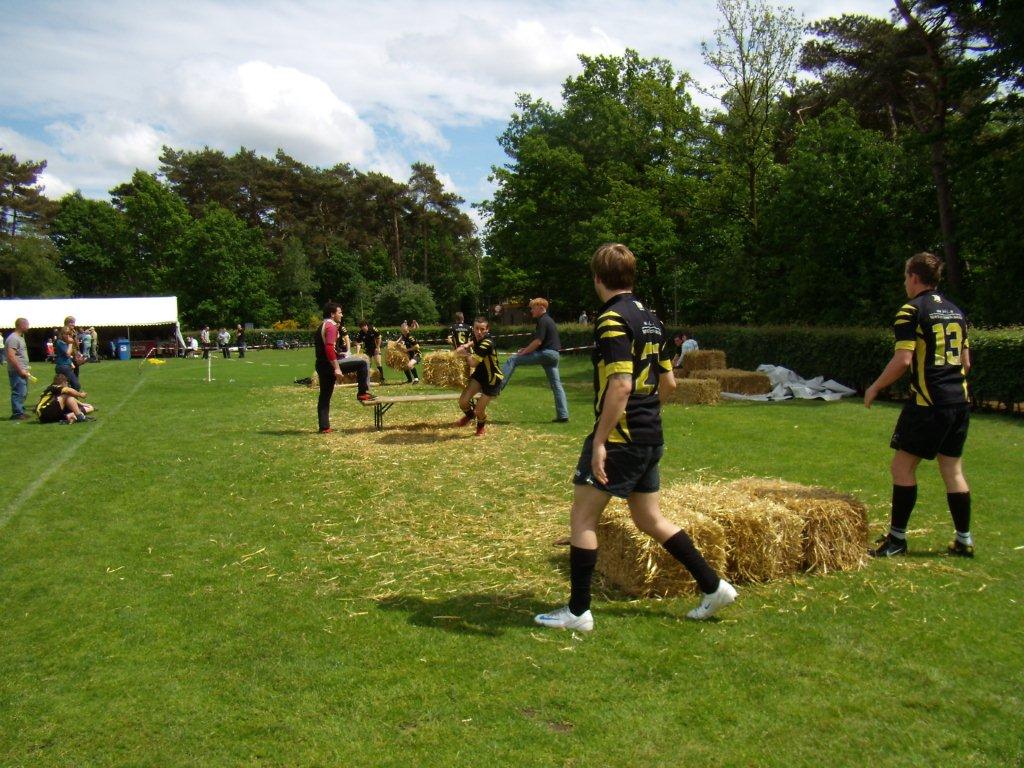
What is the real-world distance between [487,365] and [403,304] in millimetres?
54656

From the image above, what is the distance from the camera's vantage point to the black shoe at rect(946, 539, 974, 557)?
5719 mm

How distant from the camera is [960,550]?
5.75 m

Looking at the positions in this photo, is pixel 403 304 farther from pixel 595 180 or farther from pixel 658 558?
pixel 658 558

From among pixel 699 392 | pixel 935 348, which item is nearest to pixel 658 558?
pixel 935 348

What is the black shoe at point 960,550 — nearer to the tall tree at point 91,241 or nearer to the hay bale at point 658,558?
the hay bale at point 658,558

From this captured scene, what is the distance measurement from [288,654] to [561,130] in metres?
43.5

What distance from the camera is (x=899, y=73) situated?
28.5 metres

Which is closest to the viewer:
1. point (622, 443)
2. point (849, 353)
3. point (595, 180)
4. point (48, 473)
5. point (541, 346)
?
point (622, 443)

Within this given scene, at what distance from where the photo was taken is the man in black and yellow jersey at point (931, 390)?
5.58 meters

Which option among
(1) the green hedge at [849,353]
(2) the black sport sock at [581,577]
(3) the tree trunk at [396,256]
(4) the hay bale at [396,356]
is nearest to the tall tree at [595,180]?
(1) the green hedge at [849,353]

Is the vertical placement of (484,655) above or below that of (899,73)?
below

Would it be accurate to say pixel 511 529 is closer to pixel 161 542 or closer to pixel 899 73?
pixel 161 542

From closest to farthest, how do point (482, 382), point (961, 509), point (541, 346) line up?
1. point (961, 509)
2. point (482, 382)
3. point (541, 346)

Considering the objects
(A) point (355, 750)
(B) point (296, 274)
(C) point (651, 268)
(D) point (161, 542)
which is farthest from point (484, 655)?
(B) point (296, 274)
